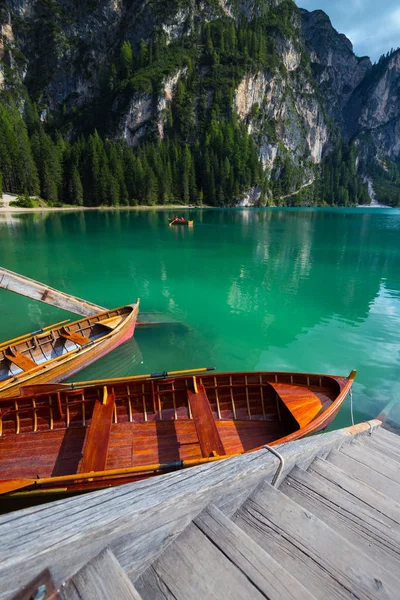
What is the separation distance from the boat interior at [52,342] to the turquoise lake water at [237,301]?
118 centimetres

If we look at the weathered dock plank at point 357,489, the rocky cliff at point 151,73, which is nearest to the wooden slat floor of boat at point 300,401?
the weathered dock plank at point 357,489

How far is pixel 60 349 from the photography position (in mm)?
11133

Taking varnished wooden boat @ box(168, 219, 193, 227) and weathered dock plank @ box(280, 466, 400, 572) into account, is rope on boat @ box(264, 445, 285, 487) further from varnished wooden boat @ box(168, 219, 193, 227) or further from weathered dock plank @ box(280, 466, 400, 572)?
varnished wooden boat @ box(168, 219, 193, 227)

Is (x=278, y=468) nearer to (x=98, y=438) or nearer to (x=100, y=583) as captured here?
(x=100, y=583)

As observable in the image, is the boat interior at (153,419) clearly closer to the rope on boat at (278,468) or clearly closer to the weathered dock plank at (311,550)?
the rope on boat at (278,468)

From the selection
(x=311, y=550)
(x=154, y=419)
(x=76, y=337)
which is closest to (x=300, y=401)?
(x=154, y=419)

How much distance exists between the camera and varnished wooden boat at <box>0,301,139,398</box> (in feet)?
29.0

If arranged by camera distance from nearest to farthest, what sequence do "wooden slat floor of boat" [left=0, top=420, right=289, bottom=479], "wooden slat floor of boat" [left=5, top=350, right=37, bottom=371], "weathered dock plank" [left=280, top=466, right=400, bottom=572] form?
"weathered dock plank" [left=280, top=466, right=400, bottom=572]
"wooden slat floor of boat" [left=0, top=420, right=289, bottom=479]
"wooden slat floor of boat" [left=5, top=350, right=37, bottom=371]

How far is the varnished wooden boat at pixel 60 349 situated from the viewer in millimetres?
8836

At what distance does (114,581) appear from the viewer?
1463 millimetres

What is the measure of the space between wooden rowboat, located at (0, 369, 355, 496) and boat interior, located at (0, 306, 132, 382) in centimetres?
307

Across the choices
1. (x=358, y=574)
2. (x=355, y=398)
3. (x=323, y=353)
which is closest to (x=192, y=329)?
(x=323, y=353)

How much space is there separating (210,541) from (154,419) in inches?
210

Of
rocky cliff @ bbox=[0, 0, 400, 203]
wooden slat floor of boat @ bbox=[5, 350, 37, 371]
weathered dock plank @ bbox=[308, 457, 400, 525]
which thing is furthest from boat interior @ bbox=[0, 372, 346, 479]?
rocky cliff @ bbox=[0, 0, 400, 203]
